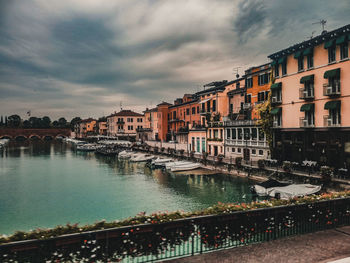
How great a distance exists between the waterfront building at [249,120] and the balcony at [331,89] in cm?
1133

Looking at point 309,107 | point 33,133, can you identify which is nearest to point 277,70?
point 309,107

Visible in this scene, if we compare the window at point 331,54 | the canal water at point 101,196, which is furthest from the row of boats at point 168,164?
the window at point 331,54

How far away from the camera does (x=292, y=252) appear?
9.09 metres

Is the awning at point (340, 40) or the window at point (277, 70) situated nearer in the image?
the awning at point (340, 40)

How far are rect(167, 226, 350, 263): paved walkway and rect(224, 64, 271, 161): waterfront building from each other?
2927 centimetres

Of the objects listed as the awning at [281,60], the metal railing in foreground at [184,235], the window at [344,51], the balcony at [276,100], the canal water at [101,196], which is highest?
the awning at [281,60]

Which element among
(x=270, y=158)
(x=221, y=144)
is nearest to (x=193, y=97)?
(x=221, y=144)

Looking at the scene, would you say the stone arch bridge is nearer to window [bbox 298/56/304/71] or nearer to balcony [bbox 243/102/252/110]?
balcony [bbox 243/102/252/110]

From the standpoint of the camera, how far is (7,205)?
28.8m

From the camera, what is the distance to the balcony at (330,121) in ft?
90.4

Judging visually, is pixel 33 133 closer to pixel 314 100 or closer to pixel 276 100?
pixel 276 100

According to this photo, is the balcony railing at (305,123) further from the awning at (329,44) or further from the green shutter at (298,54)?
the awning at (329,44)

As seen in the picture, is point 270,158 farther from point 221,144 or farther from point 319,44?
point 319,44

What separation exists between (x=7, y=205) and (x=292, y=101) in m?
36.7
